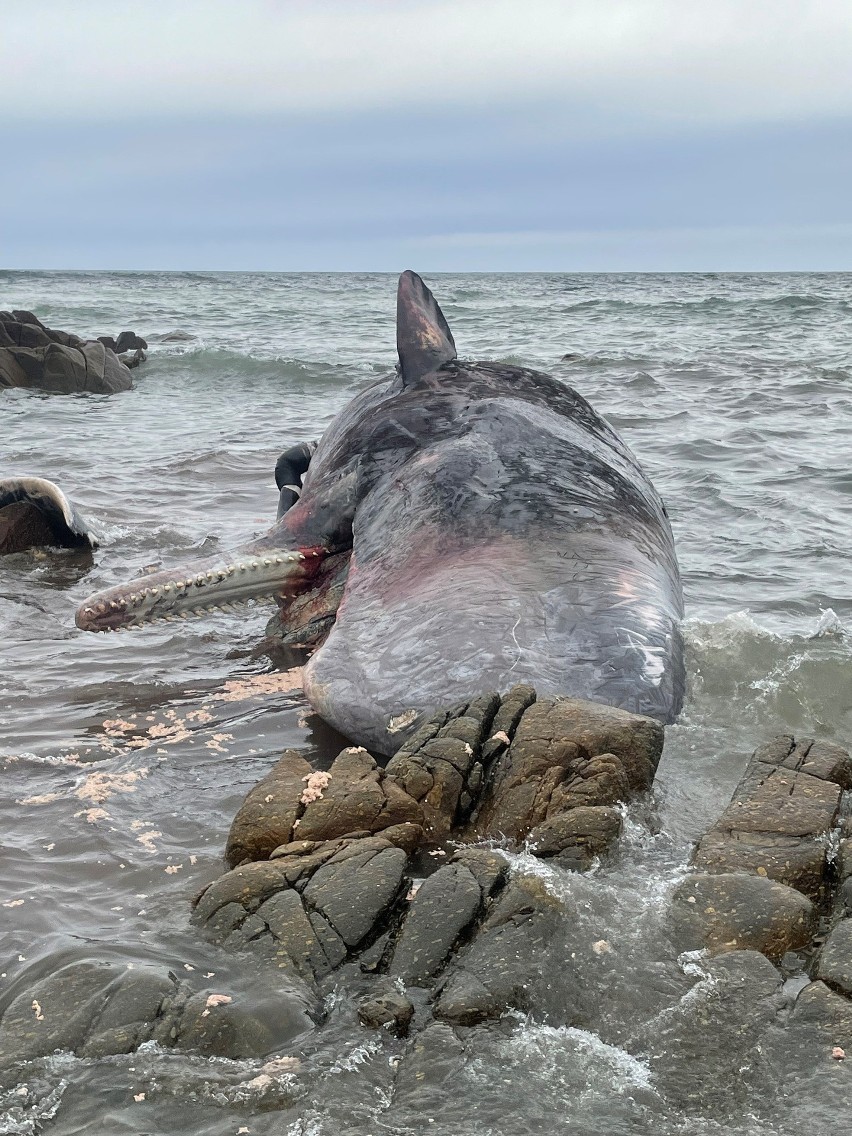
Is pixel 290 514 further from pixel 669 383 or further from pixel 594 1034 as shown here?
pixel 669 383

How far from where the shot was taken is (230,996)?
131 inches

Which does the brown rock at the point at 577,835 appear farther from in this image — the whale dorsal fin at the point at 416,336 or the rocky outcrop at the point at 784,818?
the whale dorsal fin at the point at 416,336

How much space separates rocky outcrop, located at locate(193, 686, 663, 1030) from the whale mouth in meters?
2.37

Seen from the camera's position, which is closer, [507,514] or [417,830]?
[417,830]

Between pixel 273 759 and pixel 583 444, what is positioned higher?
pixel 583 444

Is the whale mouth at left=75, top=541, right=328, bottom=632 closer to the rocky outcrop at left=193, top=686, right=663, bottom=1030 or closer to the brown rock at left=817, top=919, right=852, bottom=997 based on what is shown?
the rocky outcrop at left=193, top=686, right=663, bottom=1030

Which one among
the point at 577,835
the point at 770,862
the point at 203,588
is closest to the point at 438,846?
the point at 577,835

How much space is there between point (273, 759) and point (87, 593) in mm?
3386

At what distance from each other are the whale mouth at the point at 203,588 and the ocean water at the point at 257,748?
282 mm

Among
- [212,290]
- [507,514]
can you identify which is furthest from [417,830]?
[212,290]

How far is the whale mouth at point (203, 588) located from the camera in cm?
672

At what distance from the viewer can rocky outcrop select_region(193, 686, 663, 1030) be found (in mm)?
3439

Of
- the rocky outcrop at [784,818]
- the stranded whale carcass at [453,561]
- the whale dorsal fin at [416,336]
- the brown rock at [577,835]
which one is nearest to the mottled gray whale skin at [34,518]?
the stranded whale carcass at [453,561]

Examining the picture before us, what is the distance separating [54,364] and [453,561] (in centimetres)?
1646
